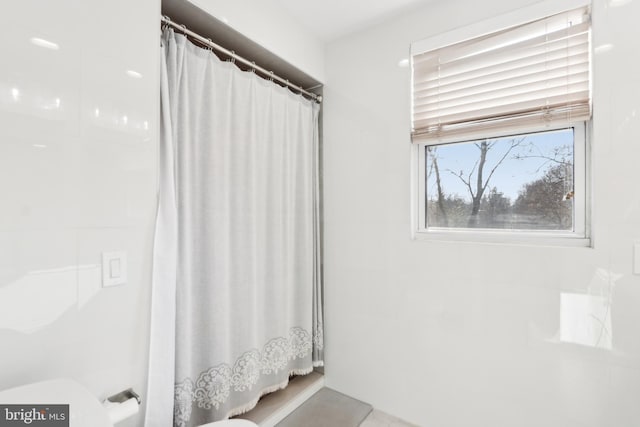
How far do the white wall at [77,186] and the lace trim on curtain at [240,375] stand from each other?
0.25 meters

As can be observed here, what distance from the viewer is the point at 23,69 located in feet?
2.80

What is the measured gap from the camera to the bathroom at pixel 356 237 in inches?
34.9

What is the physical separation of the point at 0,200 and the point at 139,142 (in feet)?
1.37

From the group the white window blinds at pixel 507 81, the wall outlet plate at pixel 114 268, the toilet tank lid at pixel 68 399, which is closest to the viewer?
the toilet tank lid at pixel 68 399

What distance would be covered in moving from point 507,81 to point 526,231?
2.51 feet

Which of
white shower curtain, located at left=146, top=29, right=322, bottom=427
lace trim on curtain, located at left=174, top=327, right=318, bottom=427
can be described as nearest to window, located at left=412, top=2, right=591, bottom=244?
white shower curtain, located at left=146, top=29, right=322, bottom=427

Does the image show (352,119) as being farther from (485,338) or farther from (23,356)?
(23,356)

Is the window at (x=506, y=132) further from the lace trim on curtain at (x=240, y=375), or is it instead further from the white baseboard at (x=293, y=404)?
the white baseboard at (x=293, y=404)

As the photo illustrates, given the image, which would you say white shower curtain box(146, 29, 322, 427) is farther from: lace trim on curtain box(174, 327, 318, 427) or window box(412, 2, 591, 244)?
window box(412, 2, 591, 244)

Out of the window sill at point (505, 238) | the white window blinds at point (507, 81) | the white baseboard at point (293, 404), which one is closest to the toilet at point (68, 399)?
the white baseboard at point (293, 404)

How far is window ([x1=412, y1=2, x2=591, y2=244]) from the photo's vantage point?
1.41m

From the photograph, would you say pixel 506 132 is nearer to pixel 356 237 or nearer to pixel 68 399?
pixel 356 237

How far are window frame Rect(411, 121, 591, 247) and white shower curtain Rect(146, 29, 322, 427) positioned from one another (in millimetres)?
674

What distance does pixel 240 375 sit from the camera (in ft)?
5.03
